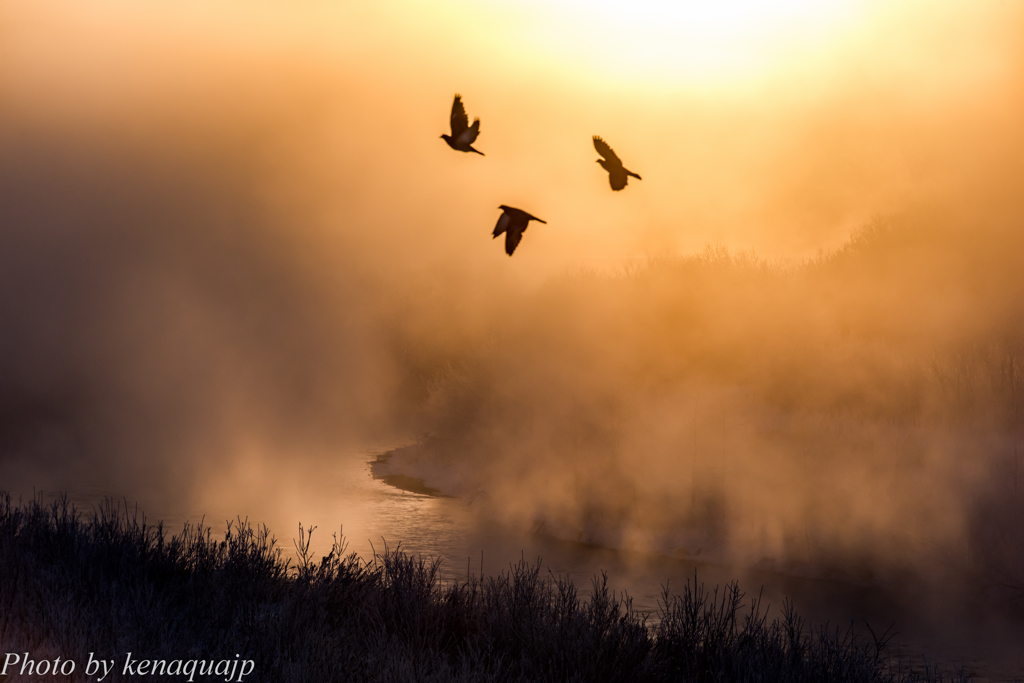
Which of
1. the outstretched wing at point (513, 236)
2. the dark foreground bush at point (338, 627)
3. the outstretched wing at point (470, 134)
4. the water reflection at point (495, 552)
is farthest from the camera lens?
the water reflection at point (495, 552)

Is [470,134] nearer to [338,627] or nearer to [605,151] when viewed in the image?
[605,151]

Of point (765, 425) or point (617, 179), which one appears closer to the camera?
point (617, 179)

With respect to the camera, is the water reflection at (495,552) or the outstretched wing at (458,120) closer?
the outstretched wing at (458,120)

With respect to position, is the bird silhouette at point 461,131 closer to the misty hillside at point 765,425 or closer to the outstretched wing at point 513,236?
the outstretched wing at point 513,236

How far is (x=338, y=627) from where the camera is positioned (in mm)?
7805

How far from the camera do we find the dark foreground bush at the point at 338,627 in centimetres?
639

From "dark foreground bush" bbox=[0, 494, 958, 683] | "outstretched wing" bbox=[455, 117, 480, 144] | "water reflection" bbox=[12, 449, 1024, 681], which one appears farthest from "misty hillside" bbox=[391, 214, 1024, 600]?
"outstretched wing" bbox=[455, 117, 480, 144]

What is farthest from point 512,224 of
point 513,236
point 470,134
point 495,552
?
point 495,552

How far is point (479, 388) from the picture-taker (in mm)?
27594

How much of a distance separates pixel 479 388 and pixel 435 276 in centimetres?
3504

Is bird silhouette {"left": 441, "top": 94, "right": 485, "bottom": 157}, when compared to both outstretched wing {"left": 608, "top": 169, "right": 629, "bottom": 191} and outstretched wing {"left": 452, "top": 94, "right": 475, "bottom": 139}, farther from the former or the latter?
outstretched wing {"left": 608, "top": 169, "right": 629, "bottom": 191}

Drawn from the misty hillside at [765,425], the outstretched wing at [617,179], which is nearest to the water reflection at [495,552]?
the misty hillside at [765,425]

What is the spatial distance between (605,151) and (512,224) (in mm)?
1166

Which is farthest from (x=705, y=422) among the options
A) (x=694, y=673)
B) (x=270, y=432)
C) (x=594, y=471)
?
(x=270, y=432)
